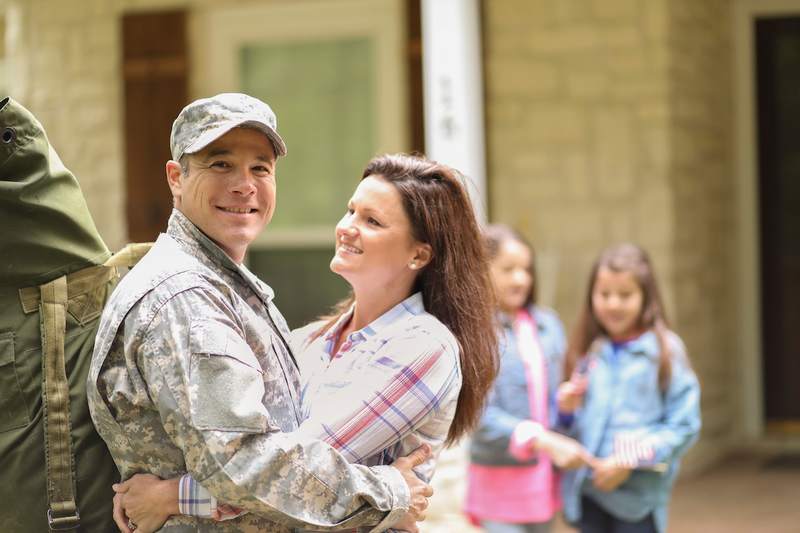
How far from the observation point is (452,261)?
2428mm

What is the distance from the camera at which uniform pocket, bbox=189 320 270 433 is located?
194cm

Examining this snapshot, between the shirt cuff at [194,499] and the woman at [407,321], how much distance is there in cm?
23

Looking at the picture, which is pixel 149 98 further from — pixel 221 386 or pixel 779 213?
pixel 221 386

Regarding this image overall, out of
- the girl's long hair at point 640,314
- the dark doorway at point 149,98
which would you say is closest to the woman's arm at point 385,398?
the girl's long hair at point 640,314

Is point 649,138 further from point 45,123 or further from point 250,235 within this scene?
point 250,235

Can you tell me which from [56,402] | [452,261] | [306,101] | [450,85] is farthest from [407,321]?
[306,101]

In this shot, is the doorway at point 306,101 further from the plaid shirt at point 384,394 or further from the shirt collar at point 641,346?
the plaid shirt at point 384,394

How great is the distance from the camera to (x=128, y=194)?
290 inches

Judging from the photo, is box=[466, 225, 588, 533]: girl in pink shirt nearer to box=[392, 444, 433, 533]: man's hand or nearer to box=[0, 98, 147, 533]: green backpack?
box=[392, 444, 433, 533]: man's hand

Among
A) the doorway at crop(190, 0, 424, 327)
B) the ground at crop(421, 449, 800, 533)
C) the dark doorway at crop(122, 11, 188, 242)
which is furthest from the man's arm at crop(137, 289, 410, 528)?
the dark doorway at crop(122, 11, 188, 242)

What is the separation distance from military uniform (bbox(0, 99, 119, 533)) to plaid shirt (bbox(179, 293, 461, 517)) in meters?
0.29

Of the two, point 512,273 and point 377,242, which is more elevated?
point 377,242

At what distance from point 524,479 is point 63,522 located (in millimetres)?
2187

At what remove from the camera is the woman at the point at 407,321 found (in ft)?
7.16
